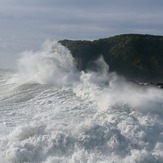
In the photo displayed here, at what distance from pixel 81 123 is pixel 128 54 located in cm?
3565

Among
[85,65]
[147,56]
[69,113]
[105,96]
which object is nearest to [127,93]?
[105,96]

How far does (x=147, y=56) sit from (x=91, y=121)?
118 feet

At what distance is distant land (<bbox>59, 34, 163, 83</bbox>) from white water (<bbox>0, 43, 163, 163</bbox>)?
1969 cm

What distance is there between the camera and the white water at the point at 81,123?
17453 mm

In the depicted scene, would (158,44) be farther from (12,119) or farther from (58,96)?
(12,119)

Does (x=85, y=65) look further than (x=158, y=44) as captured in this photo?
No

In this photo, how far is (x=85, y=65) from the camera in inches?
1863

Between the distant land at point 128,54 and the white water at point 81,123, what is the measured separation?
19.7 meters

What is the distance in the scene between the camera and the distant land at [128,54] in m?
49.3

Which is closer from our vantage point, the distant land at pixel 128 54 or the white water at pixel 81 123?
the white water at pixel 81 123

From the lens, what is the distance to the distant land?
4928 cm

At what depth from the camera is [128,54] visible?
177ft

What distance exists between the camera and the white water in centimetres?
1745

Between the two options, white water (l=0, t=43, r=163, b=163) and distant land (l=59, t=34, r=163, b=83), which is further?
distant land (l=59, t=34, r=163, b=83)
